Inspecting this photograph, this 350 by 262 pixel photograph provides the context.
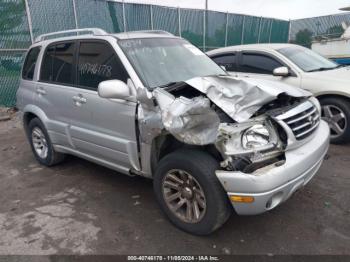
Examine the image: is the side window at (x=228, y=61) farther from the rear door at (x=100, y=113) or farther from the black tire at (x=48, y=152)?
the black tire at (x=48, y=152)

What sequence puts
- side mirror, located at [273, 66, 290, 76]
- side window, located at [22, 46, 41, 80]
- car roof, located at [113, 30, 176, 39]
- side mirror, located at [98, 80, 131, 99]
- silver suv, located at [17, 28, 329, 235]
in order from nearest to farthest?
silver suv, located at [17, 28, 329, 235] → side mirror, located at [98, 80, 131, 99] → car roof, located at [113, 30, 176, 39] → side window, located at [22, 46, 41, 80] → side mirror, located at [273, 66, 290, 76]

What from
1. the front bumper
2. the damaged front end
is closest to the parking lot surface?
the front bumper

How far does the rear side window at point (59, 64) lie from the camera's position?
13.1 feet

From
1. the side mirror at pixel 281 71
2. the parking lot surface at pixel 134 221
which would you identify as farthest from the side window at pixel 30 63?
the side mirror at pixel 281 71

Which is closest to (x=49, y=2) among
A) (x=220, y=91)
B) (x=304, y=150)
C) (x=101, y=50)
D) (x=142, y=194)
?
(x=101, y=50)

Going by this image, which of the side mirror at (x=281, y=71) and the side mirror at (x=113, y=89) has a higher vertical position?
the side mirror at (x=113, y=89)

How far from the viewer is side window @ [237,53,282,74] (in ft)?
18.9

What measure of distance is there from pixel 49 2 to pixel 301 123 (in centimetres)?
879

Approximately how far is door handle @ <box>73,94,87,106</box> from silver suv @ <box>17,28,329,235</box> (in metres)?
0.01

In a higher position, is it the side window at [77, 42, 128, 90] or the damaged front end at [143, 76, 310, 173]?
the side window at [77, 42, 128, 90]

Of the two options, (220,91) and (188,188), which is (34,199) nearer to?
(188,188)

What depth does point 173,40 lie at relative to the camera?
154 inches

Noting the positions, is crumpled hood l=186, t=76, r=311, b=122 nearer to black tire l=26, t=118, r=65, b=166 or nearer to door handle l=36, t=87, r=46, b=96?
door handle l=36, t=87, r=46, b=96

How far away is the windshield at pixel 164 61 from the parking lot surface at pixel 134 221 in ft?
4.72
